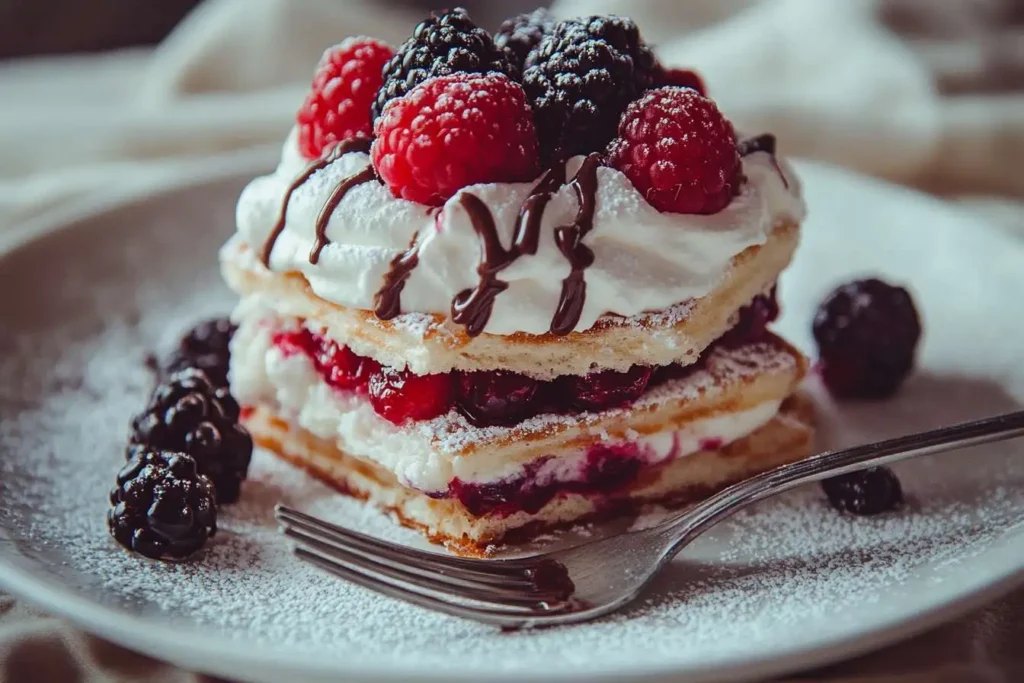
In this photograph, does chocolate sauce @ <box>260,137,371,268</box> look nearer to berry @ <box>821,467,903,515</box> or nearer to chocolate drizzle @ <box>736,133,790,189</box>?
chocolate drizzle @ <box>736,133,790,189</box>

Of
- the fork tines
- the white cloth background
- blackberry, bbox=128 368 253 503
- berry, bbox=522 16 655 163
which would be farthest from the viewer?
A: the white cloth background

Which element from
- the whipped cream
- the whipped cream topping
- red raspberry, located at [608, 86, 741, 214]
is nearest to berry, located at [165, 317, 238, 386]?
the whipped cream

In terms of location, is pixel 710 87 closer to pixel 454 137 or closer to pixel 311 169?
pixel 311 169

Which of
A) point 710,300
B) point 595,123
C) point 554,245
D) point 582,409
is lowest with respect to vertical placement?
point 582,409

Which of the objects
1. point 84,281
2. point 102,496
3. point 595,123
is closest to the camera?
point 595,123

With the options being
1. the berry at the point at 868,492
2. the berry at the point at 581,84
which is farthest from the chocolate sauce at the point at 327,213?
the berry at the point at 868,492

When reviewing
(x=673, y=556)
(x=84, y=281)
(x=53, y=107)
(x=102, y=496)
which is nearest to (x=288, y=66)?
(x=53, y=107)

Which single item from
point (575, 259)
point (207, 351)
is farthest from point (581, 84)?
point (207, 351)

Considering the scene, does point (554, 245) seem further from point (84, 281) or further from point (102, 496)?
point (84, 281)
